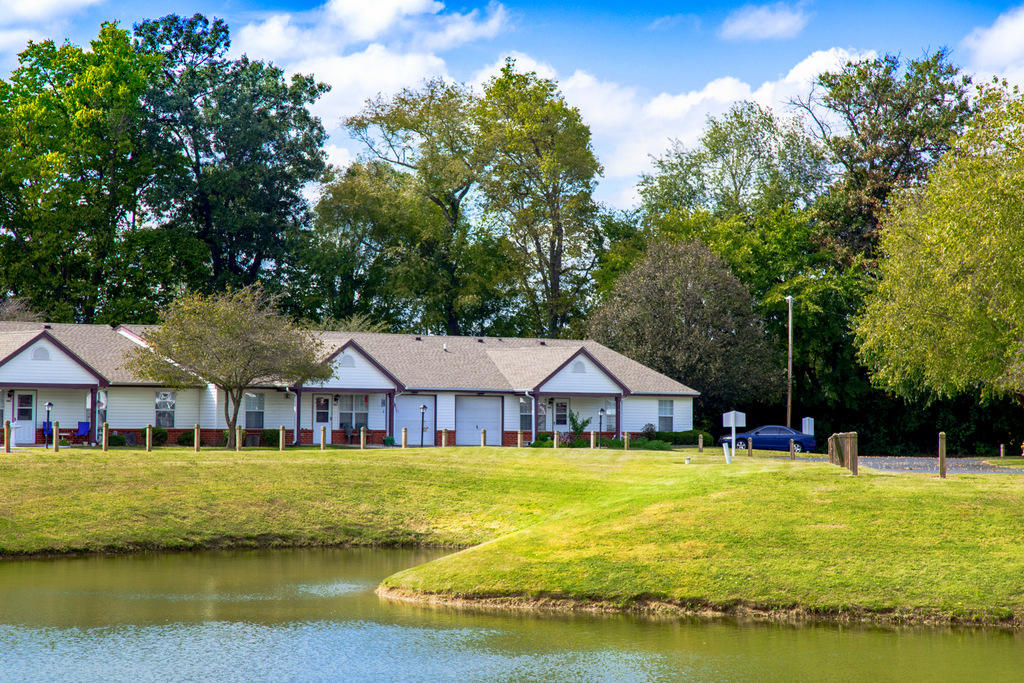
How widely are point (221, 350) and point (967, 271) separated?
92.0 ft

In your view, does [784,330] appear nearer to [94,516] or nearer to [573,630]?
[94,516]

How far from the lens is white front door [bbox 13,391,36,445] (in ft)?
148

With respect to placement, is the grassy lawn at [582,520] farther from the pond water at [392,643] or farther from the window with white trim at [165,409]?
the window with white trim at [165,409]

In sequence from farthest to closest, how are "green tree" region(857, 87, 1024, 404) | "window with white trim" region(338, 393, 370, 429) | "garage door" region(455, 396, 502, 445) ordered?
"garage door" region(455, 396, 502, 445) → "window with white trim" region(338, 393, 370, 429) → "green tree" region(857, 87, 1024, 404)

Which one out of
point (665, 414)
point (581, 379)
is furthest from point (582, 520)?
point (665, 414)

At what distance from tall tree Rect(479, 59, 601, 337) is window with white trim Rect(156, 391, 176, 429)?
28.4 m

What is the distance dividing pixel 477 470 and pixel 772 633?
19474 millimetres

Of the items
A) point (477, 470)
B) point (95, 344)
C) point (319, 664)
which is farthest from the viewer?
point (95, 344)

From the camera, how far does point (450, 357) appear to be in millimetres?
56469

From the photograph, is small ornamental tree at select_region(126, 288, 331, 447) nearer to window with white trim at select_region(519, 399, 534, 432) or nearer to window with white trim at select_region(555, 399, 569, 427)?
window with white trim at select_region(519, 399, 534, 432)

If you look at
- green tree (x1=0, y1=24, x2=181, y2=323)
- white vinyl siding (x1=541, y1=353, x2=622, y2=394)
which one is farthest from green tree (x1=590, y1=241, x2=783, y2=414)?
green tree (x1=0, y1=24, x2=181, y2=323)

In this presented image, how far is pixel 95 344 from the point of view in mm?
50562

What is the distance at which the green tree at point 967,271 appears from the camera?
33.6m

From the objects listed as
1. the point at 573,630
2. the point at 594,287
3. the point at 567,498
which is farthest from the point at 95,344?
the point at 573,630
